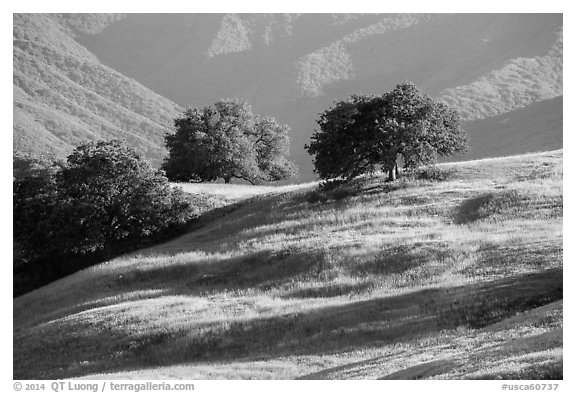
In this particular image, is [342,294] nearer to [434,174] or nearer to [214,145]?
[434,174]

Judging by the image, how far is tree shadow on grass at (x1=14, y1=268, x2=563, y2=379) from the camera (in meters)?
36.8

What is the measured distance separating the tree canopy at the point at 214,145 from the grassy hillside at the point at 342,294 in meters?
23.8

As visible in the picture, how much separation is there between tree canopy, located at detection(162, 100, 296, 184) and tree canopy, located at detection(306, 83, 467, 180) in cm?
2418

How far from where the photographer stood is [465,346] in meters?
30.6

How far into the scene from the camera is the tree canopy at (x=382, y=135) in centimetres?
6550

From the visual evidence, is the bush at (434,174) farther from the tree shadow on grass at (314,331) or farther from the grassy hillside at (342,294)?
the tree shadow on grass at (314,331)

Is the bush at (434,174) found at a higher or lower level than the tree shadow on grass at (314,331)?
higher

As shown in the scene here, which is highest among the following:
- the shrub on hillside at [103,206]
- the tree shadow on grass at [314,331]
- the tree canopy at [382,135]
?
the tree canopy at [382,135]

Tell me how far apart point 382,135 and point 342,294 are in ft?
74.4

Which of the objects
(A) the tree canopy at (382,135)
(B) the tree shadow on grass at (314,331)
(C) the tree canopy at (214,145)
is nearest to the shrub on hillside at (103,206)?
(A) the tree canopy at (382,135)
